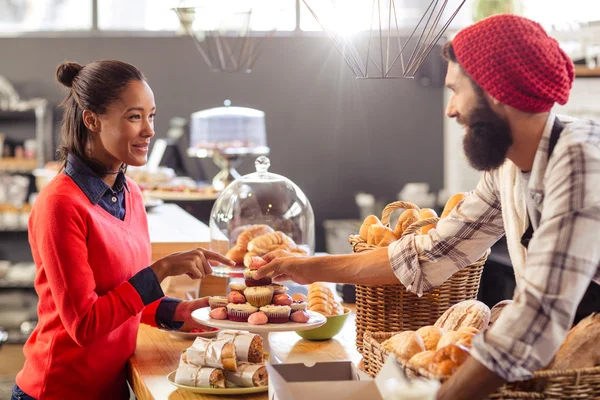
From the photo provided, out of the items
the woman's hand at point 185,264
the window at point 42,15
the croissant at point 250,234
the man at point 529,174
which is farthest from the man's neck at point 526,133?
the window at point 42,15

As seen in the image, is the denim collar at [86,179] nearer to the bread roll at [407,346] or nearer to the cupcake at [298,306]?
the cupcake at [298,306]

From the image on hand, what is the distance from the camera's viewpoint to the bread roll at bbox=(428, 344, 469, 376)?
1536mm

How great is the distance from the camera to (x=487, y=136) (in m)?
1.56

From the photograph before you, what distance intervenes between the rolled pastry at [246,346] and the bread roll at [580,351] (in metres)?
0.73

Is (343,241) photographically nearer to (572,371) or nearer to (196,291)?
(196,291)

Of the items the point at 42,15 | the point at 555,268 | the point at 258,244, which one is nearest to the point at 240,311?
the point at 258,244

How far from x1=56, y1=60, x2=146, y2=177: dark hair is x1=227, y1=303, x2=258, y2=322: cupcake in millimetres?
507

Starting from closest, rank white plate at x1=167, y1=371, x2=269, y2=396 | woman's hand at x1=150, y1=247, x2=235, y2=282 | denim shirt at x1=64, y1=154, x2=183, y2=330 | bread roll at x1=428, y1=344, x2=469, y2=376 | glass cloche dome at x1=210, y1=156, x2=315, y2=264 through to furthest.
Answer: bread roll at x1=428, y1=344, x2=469, y2=376 → white plate at x1=167, y1=371, x2=269, y2=396 → denim shirt at x1=64, y1=154, x2=183, y2=330 → woman's hand at x1=150, y1=247, x2=235, y2=282 → glass cloche dome at x1=210, y1=156, x2=315, y2=264

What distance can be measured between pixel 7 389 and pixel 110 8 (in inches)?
166

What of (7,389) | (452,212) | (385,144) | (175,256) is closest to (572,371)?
(452,212)

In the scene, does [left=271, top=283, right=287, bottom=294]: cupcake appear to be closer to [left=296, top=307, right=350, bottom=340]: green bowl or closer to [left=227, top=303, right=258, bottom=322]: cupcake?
[left=227, top=303, right=258, bottom=322]: cupcake

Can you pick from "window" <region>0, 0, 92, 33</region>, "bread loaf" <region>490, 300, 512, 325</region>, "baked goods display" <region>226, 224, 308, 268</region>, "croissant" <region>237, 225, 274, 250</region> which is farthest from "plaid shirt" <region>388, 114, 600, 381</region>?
"window" <region>0, 0, 92, 33</region>

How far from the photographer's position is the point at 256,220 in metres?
3.16

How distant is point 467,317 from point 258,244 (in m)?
1.13
